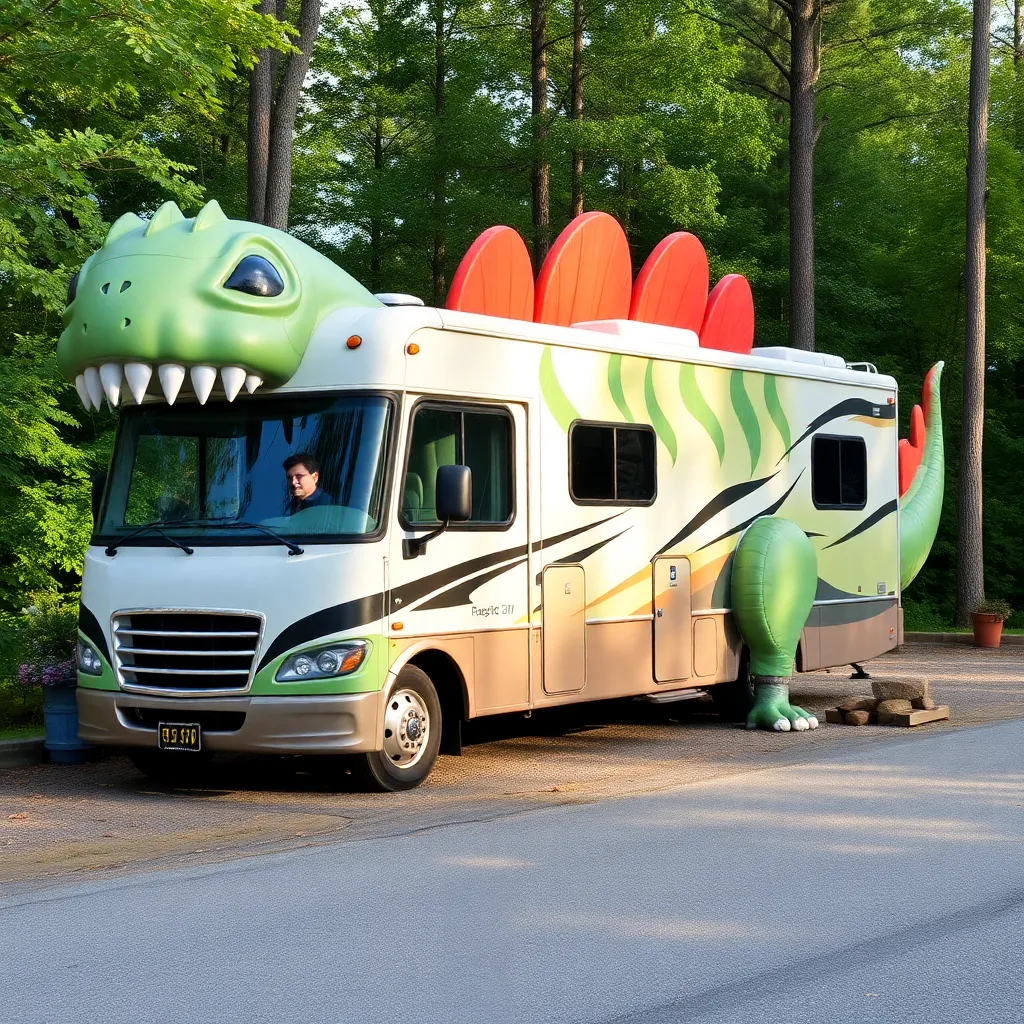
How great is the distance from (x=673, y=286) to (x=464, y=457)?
4779 mm

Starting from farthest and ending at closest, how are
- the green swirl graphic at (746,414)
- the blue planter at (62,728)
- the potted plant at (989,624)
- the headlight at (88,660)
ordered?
the potted plant at (989,624) → the green swirl graphic at (746,414) → the blue planter at (62,728) → the headlight at (88,660)

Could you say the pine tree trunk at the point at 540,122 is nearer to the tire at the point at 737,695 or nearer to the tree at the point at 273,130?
the tree at the point at 273,130

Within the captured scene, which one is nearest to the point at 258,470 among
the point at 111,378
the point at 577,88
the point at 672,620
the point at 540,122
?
the point at 111,378

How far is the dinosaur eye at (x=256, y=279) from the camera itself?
33.3ft

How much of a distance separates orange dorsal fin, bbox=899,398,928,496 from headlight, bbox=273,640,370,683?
9.92m

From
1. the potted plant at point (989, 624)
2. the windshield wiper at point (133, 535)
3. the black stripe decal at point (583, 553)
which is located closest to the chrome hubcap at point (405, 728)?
the black stripe decal at point (583, 553)

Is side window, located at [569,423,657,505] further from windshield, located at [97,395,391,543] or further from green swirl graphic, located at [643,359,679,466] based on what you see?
windshield, located at [97,395,391,543]

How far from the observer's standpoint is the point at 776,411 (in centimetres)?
1437

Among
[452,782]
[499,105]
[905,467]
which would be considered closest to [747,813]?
[452,782]

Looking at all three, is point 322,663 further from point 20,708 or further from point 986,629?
point 986,629

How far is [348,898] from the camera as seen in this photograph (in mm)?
7148

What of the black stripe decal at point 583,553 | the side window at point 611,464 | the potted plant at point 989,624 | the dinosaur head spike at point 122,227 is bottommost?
the potted plant at point 989,624

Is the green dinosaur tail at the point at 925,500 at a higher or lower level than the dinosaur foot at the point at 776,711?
higher

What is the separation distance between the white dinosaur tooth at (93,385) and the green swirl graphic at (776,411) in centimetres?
645
